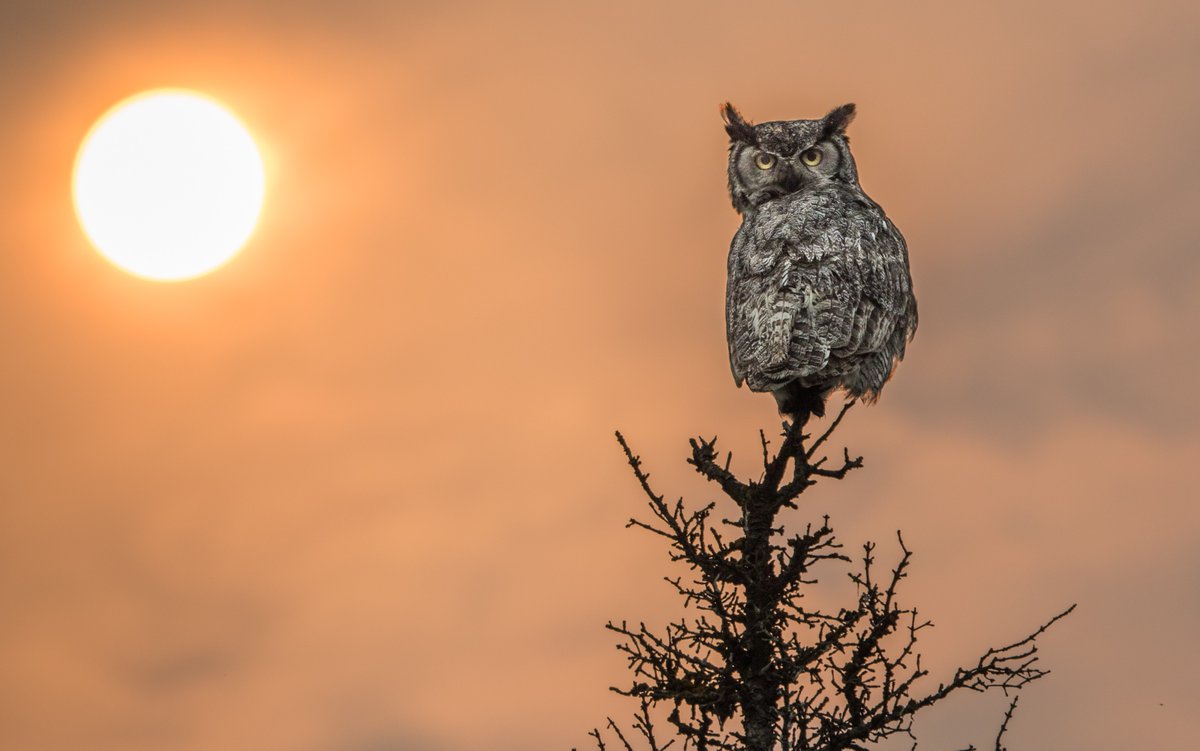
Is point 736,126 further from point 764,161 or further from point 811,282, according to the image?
point 811,282

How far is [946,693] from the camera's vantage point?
30.6 feet

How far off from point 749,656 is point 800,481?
1525 mm

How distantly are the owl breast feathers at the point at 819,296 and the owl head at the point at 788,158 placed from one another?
0.75m

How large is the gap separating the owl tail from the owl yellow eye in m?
4.31

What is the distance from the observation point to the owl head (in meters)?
15.2

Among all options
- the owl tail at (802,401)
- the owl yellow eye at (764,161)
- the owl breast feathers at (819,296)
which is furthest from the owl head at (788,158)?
the owl tail at (802,401)

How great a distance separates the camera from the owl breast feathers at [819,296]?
11.7 metres

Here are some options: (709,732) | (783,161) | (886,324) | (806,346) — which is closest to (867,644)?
(709,732)

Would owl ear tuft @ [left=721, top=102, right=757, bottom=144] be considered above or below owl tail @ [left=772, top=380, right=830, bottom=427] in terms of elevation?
above

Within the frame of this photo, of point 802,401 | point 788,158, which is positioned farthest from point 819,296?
point 788,158

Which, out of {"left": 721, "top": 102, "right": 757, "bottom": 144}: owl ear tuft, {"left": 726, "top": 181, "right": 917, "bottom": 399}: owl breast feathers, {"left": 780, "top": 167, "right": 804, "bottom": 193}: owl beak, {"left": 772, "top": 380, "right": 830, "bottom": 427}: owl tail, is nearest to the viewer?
{"left": 726, "top": 181, "right": 917, "bottom": 399}: owl breast feathers

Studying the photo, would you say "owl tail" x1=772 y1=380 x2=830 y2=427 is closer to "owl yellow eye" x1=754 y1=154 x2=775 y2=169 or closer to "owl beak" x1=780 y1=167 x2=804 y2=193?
"owl beak" x1=780 y1=167 x2=804 y2=193

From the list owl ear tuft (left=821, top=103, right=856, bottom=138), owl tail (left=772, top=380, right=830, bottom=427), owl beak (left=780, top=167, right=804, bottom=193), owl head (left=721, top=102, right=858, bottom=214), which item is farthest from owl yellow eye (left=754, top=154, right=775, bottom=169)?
owl tail (left=772, top=380, right=830, bottom=427)

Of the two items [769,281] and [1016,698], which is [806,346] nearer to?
[769,281]
